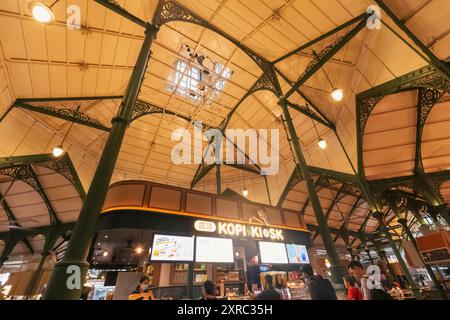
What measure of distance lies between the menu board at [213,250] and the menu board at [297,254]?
281 centimetres

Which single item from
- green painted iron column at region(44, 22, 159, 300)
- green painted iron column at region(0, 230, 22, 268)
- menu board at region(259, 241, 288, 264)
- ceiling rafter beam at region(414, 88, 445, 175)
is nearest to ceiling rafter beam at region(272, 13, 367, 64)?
ceiling rafter beam at region(414, 88, 445, 175)

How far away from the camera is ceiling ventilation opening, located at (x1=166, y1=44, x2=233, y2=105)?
384 inches

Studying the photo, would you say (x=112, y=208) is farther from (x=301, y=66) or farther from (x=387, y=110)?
(x=387, y=110)

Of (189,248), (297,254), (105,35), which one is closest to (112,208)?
(189,248)

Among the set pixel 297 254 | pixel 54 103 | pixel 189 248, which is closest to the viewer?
pixel 189 248

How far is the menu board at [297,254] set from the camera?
872cm

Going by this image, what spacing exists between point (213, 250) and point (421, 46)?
907cm

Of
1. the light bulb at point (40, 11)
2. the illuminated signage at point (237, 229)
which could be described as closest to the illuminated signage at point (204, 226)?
the illuminated signage at point (237, 229)

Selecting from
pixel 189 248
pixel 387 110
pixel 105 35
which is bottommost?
pixel 189 248

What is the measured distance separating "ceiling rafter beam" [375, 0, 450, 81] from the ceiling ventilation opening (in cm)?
617

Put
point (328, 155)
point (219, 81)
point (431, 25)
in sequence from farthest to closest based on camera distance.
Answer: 1. point (328, 155)
2. point (219, 81)
3. point (431, 25)

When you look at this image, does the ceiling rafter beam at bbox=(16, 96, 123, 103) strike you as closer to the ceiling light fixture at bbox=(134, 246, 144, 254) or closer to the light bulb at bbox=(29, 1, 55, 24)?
the light bulb at bbox=(29, 1, 55, 24)

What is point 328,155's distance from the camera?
11875 millimetres

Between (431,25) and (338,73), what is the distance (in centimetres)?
329
